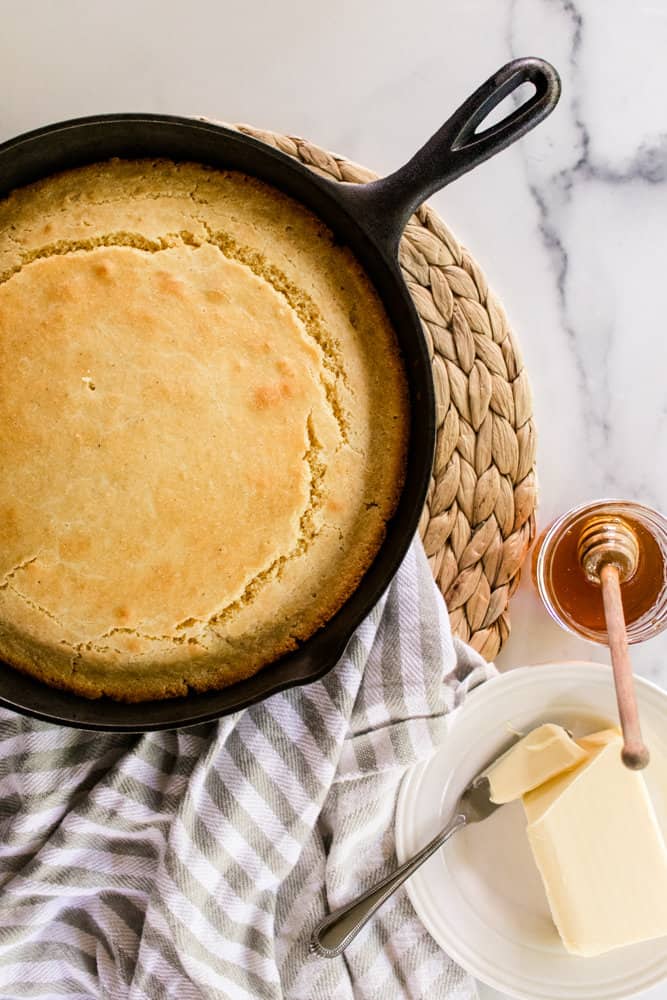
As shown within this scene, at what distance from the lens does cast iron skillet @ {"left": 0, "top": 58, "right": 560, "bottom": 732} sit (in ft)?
3.31

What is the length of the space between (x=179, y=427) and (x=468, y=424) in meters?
0.48

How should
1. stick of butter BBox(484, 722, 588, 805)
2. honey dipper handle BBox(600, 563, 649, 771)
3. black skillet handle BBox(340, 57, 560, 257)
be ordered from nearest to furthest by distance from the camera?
black skillet handle BBox(340, 57, 560, 257) → honey dipper handle BBox(600, 563, 649, 771) → stick of butter BBox(484, 722, 588, 805)

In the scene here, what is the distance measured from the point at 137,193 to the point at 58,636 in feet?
1.71

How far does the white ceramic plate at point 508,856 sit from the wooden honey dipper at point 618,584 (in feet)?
0.38

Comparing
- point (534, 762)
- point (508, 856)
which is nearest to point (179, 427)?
point (534, 762)

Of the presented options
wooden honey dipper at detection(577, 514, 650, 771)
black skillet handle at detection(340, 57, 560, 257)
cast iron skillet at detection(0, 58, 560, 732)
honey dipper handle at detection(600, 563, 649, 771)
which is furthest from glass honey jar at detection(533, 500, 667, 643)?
black skillet handle at detection(340, 57, 560, 257)

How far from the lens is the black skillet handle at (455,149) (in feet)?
3.24

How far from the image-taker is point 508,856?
147 cm

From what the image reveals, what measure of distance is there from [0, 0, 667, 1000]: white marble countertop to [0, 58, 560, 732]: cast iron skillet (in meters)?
0.36

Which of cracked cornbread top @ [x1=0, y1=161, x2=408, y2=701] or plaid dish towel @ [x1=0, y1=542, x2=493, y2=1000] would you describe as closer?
cracked cornbread top @ [x1=0, y1=161, x2=408, y2=701]

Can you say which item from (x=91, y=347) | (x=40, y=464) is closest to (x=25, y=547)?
(x=40, y=464)

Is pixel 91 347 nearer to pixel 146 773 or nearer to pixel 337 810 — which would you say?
pixel 146 773

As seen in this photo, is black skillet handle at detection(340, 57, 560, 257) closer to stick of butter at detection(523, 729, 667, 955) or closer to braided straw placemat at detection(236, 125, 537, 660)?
braided straw placemat at detection(236, 125, 537, 660)

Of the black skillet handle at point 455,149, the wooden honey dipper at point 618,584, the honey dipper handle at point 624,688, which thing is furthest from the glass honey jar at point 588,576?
the black skillet handle at point 455,149
